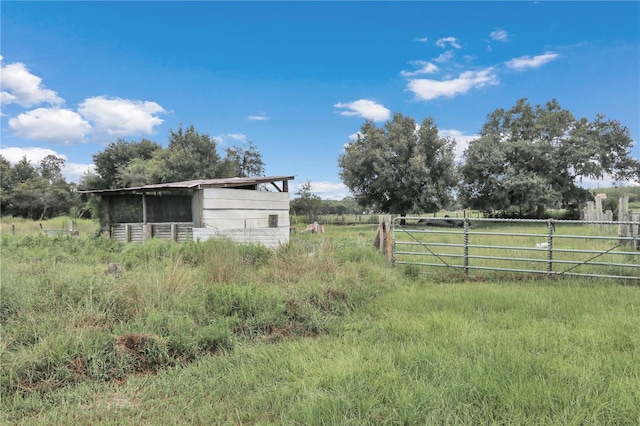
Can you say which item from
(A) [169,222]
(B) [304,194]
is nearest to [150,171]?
(B) [304,194]

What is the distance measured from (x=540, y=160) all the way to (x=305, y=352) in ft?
108

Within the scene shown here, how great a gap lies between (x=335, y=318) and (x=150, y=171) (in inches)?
1194

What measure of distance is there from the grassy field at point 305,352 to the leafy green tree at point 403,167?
21256mm

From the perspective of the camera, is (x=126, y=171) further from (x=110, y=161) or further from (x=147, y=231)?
(x=147, y=231)

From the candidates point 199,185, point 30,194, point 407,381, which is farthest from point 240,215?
point 30,194

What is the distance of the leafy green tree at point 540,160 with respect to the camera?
28703 millimetres

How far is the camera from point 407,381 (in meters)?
2.92

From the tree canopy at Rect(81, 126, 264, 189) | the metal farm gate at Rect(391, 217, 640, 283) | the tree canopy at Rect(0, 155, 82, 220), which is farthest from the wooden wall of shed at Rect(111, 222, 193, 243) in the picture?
the tree canopy at Rect(0, 155, 82, 220)

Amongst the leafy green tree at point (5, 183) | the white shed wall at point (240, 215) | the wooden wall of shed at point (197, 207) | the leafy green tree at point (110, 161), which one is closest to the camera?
the white shed wall at point (240, 215)

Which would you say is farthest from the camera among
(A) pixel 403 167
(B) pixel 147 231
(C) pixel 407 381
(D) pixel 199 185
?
(A) pixel 403 167

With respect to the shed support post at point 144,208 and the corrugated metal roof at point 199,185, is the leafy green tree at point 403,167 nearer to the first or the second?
the corrugated metal roof at point 199,185

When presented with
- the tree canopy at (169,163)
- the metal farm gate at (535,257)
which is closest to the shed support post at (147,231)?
the metal farm gate at (535,257)

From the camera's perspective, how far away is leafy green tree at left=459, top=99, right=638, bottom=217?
94.2ft

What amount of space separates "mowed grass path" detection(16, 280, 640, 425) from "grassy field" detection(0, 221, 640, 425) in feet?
0.05
